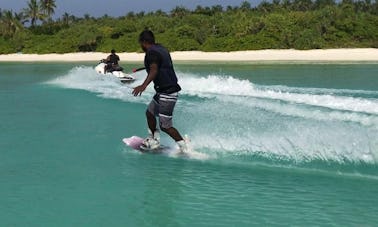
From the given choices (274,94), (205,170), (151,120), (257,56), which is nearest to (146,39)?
(151,120)

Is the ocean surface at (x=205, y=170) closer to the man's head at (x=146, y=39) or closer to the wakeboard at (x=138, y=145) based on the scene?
the wakeboard at (x=138, y=145)

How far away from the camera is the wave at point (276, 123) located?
713 cm

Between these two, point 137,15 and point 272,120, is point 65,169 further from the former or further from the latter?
point 137,15

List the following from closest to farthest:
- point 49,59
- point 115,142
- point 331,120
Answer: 1. point 115,142
2. point 331,120
3. point 49,59

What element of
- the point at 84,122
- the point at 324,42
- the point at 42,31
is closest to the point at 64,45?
the point at 42,31

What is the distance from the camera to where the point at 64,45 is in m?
65.3

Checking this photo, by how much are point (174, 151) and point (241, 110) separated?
4.38m

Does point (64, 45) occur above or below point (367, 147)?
below

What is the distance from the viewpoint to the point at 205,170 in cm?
674

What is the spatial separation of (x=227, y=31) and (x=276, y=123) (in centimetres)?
5125

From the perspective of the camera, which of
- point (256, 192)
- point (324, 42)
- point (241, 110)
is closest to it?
point (256, 192)

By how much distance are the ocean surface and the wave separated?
24 millimetres

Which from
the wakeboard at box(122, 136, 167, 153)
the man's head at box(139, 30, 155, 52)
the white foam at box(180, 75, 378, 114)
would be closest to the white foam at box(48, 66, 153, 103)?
the white foam at box(180, 75, 378, 114)

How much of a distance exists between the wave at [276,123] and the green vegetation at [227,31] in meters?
41.4
